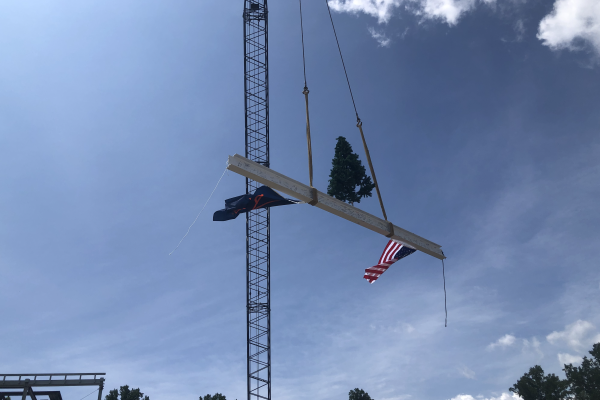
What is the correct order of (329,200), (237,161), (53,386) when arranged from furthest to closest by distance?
(53,386)
(329,200)
(237,161)

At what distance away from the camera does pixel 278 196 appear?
65.0 ft

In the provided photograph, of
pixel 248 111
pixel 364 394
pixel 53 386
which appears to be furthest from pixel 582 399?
pixel 53 386

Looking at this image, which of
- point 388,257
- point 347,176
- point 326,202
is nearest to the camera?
point 326,202

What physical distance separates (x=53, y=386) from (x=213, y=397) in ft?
77.8

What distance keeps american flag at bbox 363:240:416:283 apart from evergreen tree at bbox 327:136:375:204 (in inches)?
246

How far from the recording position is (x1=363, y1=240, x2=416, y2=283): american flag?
21.3 metres

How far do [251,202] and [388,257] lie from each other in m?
7.12

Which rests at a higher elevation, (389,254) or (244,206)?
(244,206)

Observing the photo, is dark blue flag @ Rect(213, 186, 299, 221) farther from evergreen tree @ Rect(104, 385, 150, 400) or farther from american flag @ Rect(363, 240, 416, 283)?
evergreen tree @ Rect(104, 385, 150, 400)

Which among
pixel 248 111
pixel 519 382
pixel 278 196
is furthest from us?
pixel 519 382

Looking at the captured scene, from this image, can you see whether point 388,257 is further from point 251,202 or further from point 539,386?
point 539,386

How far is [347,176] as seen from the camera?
27938 mm

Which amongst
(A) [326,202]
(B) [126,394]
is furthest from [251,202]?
(B) [126,394]

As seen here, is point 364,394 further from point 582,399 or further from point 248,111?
point 248,111
